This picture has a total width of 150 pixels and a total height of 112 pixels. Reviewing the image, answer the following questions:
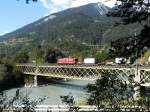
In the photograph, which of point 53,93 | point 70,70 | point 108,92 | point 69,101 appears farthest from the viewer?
point 70,70

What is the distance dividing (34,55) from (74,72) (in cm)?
4628

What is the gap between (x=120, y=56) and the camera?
8.88 m

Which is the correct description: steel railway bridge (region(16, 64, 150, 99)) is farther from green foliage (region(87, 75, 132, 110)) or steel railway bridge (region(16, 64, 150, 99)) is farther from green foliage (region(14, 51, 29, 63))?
green foliage (region(87, 75, 132, 110))

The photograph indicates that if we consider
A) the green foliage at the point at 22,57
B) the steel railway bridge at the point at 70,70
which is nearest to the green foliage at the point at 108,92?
the steel railway bridge at the point at 70,70

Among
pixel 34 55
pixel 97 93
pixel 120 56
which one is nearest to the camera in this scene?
pixel 97 93

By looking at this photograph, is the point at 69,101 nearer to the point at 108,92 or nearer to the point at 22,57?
the point at 108,92

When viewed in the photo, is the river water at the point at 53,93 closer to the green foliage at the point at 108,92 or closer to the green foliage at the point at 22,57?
the green foliage at the point at 108,92

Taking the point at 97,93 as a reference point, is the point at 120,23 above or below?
above

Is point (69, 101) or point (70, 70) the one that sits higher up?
point (70, 70)

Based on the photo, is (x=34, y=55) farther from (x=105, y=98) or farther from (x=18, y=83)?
(x=105, y=98)

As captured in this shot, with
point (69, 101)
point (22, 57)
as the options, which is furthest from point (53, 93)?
point (22, 57)

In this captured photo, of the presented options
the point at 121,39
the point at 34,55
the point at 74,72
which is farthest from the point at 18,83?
the point at 121,39

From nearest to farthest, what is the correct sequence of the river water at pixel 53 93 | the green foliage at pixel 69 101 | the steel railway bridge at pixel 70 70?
the green foliage at pixel 69 101, the river water at pixel 53 93, the steel railway bridge at pixel 70 70

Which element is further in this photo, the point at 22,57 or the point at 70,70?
the point at 22,57
